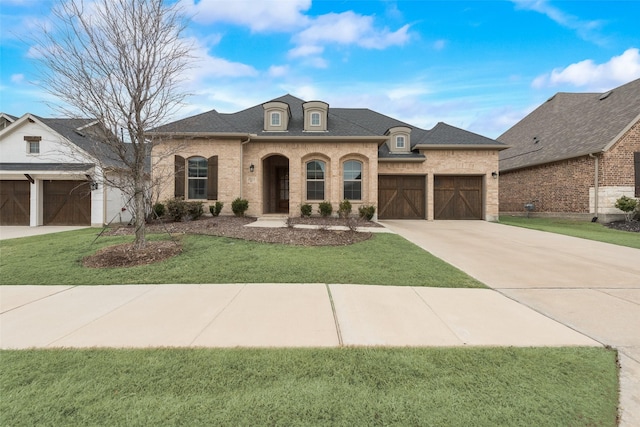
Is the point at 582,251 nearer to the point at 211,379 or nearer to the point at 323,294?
the point at 323,294

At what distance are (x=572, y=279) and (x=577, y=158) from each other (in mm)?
15070

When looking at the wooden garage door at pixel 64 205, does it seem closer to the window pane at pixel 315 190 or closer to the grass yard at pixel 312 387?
the window pane at pixel 315 190

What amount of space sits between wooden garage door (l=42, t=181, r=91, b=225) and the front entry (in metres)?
8.86

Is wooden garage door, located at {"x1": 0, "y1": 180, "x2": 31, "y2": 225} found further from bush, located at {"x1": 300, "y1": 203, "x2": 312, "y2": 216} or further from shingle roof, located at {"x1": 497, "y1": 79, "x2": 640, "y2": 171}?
shingle roof, located at {"x1": 497, "y1": 79, "x2": 640, "y2": 171}

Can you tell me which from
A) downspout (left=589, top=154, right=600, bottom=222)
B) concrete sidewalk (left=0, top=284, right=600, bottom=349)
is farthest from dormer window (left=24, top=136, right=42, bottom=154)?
downspout (left=589, top=154, right=600, bottom=222)

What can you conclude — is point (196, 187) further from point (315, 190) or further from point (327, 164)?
point (327, 164)

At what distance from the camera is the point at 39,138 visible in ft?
45.3

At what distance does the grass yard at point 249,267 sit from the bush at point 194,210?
204 inches

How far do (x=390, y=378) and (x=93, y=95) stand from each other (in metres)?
8.00

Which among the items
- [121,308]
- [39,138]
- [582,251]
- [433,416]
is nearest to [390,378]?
[433,416]

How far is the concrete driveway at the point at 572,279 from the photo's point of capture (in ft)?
9.61

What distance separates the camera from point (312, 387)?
214cm

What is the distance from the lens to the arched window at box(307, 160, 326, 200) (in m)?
15.0

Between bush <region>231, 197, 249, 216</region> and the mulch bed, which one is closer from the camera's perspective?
the mulch bed
